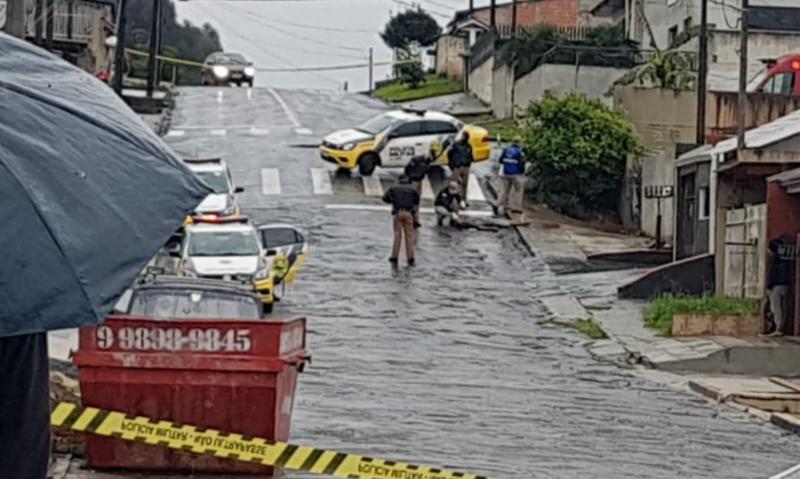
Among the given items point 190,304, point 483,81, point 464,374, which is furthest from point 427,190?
point 483,81

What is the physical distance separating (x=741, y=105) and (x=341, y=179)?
56.4 feet

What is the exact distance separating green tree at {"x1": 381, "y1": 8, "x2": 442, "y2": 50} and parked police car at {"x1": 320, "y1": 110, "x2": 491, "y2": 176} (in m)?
47.5

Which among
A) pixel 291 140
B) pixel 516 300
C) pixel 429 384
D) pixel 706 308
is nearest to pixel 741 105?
pixel 706 308

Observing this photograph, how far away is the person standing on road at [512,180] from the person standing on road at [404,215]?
5771 millimetres

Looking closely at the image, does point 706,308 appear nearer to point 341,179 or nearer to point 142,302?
point 142,302

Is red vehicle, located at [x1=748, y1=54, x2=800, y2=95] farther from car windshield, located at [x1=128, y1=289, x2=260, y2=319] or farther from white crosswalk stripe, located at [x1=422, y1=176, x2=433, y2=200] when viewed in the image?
car windshield, located at [x1=128, y1=289, x2=260, y2=319]

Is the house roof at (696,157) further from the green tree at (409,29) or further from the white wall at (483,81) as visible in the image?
the green tree at (409,29)

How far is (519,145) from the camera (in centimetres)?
3850

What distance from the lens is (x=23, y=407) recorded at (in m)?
5.09

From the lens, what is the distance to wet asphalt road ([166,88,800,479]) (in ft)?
43.2

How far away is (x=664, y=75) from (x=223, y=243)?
19.9 metres

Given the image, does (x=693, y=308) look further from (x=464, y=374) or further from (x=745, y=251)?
(x=464, y=374)

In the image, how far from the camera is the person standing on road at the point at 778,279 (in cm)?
2394

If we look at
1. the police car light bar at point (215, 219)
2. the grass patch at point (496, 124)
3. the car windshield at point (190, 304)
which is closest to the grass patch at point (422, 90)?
the grass patch at point (496, 124)
